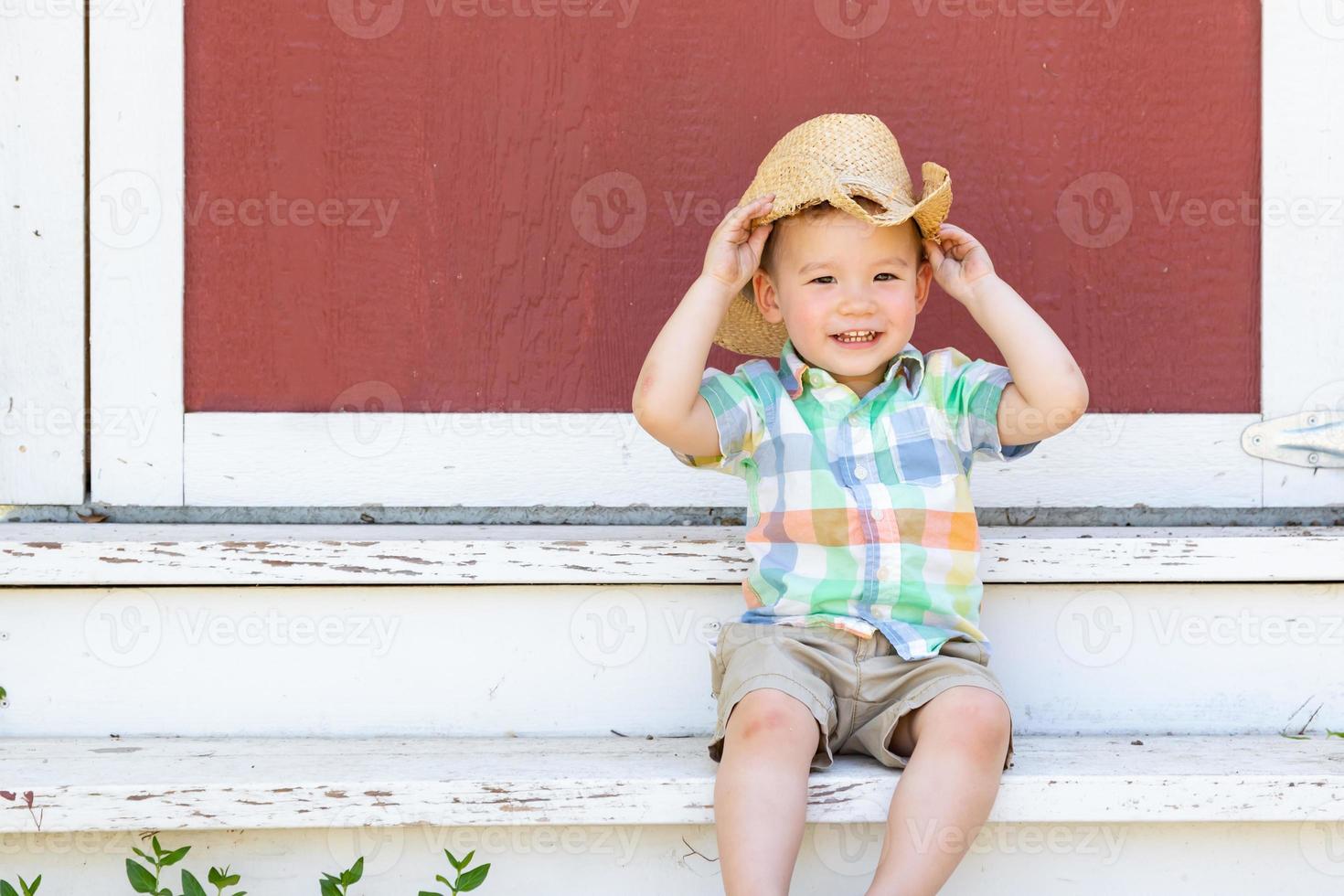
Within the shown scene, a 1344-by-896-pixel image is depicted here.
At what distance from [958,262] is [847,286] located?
21cm

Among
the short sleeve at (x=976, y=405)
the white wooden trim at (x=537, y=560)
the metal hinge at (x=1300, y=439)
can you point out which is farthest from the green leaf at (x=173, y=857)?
the metal hinge at (x=1300, y=439)

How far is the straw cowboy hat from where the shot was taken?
1729mm

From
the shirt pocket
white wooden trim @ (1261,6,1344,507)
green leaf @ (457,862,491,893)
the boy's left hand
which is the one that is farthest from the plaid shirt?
white wooden trim @ (1261,6,1344,507)

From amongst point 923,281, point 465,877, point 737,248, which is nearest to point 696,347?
point 737,248

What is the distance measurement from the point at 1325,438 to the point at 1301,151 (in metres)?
0.53

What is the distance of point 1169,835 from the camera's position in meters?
1.73

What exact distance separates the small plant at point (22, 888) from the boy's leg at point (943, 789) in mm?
1107

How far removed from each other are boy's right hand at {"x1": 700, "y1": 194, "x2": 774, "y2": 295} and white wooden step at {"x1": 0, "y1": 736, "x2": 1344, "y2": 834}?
709 millimetres

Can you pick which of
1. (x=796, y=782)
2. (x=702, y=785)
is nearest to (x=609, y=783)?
(x=702, y=785)

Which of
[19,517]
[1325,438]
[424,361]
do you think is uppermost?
[424,361]

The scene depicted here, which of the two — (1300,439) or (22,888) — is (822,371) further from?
(22,888)

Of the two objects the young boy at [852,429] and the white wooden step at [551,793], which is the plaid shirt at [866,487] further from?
the white wooden step at [551,793]

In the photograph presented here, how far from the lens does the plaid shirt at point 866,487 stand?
178 centimetres

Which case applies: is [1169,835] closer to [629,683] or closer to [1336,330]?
[629,683]
